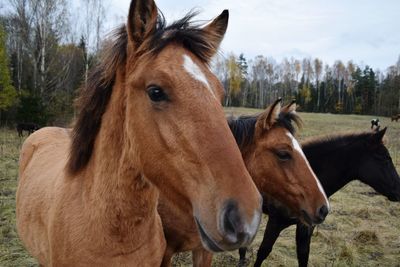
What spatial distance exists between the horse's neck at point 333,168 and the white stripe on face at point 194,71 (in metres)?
3.92

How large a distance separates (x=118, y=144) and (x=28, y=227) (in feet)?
5.41

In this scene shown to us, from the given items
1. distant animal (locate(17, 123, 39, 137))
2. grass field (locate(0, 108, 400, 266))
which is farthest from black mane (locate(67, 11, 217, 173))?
distant animal (locate(17, 123, 39, 137))

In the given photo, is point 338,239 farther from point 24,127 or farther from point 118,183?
point 24,127

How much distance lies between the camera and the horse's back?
9.15 feet

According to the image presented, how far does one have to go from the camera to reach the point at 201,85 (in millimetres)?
1769

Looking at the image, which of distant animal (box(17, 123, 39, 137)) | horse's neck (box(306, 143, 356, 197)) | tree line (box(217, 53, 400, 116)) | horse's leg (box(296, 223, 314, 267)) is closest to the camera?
horse's leg (box(296, 223, 314, 267))

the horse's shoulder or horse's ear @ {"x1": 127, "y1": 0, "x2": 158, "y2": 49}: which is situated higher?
horse's ear @ {"x1": 127, "y1": 0, "x2": 158, "y2": 49}

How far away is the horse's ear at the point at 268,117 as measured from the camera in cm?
419

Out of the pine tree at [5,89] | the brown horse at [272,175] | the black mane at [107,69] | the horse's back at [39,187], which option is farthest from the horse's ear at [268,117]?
the pine tree at [5,89]

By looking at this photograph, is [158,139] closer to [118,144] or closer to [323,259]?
[118,144]

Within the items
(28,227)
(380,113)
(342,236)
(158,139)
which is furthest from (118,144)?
(380,113)

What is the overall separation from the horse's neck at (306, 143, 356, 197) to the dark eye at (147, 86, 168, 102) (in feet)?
13.2

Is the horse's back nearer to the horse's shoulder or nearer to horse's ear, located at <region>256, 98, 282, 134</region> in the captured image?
the horse's shoulder

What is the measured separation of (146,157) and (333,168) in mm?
4090
